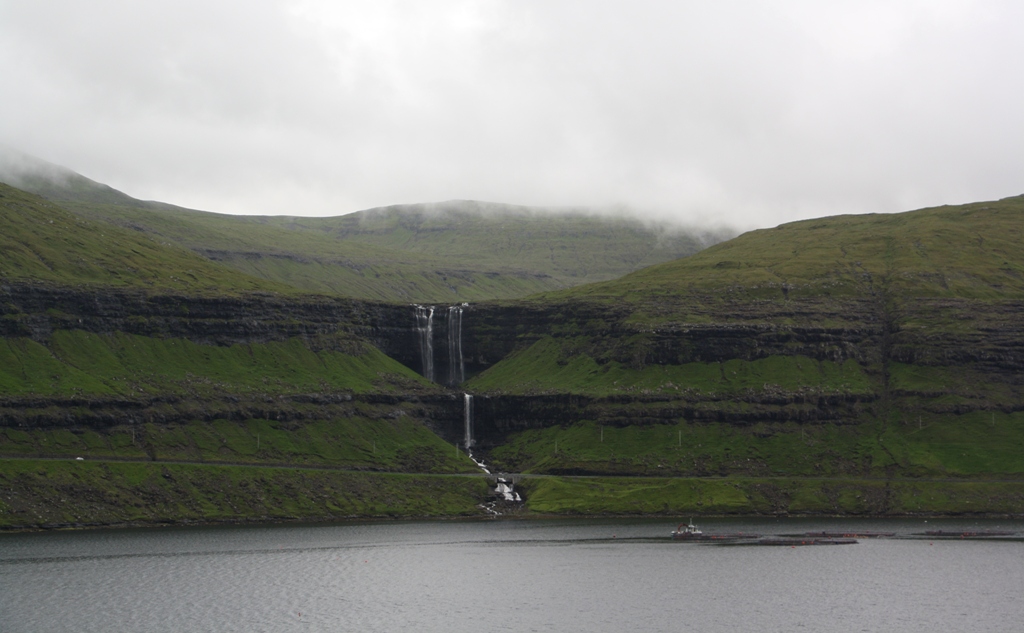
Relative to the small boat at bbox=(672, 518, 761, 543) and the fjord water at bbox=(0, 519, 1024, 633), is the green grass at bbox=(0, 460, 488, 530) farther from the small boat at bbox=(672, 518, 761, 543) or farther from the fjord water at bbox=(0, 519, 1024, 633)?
the small boat at bbox=(672, 518, 761, 543)

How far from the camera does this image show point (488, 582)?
13300 centimetres

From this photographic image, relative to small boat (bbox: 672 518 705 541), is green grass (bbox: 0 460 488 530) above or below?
above

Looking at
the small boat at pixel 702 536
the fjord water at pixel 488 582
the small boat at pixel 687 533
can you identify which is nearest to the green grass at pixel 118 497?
the fjord water at pixel 488 582

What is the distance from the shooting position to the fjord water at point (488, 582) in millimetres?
109250

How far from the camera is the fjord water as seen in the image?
109 metres

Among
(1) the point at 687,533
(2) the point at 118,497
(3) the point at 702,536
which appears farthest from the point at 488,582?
(2) the point at 118,497

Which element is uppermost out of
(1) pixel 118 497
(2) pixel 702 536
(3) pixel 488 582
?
(1) pixel 118 497

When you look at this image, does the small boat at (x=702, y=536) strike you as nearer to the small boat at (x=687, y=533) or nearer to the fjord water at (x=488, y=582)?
the small boat at (x=687, y=533)

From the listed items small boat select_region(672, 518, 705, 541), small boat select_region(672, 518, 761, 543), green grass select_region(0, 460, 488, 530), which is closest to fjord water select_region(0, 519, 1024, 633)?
small boat select_region(672, 518, 705, 541)

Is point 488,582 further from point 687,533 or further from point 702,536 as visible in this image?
point 687,533

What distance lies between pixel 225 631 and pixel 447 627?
73.1 ft

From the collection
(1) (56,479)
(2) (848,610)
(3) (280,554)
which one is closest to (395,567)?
(3) (280,554)

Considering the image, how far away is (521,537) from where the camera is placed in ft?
576

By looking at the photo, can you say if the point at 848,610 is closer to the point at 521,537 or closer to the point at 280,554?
the point at 521,537
